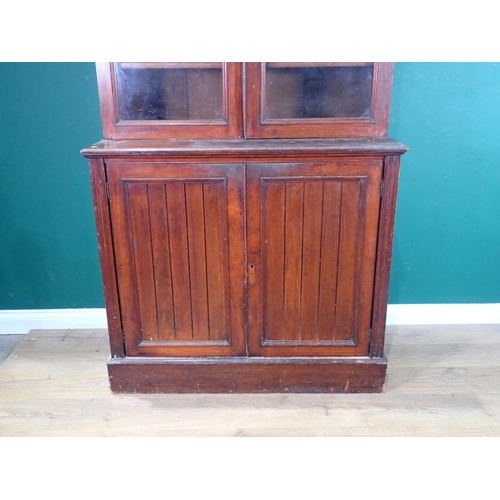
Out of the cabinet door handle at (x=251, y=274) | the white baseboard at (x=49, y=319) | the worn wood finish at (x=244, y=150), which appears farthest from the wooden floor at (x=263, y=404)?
the worn wood finish at (x=244, y=150)

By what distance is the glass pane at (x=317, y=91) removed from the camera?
5.80ft

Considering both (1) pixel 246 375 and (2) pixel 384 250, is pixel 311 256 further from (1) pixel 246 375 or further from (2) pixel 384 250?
(1) pixel 246 375

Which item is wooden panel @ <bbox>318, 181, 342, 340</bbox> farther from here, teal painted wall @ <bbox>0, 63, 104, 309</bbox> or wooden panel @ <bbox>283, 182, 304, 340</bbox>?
teal painted wall @ <bbox>0, 63, 104, 309</bbox>

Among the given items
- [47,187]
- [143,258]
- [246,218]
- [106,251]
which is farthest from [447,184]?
[47,187]

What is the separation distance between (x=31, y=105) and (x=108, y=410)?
141cm

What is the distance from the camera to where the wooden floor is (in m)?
1.81

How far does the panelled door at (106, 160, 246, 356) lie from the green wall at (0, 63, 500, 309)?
60cm

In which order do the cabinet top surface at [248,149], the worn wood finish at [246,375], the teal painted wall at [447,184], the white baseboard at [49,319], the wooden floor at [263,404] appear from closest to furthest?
the cabinet top surface at [248,149], the wooden floor at [263,404], the worn wood finish at [246,375], the teal painted wall at [447,184], the white baseboard at [49,319]

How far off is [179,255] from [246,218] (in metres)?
0.31

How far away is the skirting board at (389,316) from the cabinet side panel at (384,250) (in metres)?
0.62

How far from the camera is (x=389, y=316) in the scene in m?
2.55

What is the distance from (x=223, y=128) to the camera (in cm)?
180

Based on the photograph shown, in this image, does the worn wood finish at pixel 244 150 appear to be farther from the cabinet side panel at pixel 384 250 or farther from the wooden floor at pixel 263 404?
the wooden floor at pixel 263 404
